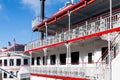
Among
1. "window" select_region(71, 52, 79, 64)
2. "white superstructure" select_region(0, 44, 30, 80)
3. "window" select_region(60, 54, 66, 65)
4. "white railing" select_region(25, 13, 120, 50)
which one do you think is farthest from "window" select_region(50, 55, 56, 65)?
"white superstructure" select_region(0, 44, 30, 80)

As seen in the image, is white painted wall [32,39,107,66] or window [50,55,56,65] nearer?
white painted wall [32,39,107,66]

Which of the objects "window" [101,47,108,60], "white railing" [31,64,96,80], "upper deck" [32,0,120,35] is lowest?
"white railing" [31,64,96,80]

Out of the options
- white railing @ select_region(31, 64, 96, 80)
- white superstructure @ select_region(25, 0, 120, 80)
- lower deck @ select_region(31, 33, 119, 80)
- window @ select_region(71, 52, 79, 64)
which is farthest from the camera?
window @ select_region(71, 52, 79, 64)

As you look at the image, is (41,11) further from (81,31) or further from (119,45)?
(119,45)

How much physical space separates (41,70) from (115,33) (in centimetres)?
1422

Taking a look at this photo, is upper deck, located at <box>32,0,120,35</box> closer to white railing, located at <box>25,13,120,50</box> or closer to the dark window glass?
white railing, located at <box>25,13,120,50</box>

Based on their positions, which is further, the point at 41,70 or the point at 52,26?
the point at 52,26

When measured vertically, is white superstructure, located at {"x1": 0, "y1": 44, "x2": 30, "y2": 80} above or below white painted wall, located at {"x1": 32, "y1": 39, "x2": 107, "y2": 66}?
below

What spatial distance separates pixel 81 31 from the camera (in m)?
23.3

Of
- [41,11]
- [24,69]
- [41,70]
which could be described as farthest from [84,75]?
[41,11]

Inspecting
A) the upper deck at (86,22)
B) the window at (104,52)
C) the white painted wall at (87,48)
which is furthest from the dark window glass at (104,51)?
the upper deck at (86,22)

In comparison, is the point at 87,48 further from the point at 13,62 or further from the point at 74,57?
the point at 13,62

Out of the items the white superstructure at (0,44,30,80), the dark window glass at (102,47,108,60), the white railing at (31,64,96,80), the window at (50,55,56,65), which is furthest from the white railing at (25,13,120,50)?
the white superstructure at (0,44,30,80)

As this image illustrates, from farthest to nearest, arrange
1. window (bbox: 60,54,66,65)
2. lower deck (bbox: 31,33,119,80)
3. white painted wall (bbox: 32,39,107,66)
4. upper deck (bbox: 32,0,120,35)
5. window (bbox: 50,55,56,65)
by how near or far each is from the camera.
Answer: window (bbox: 50,55,56,65), window (bbox: 60,54,66,65), upper deck (bbox: 32,0,120,35), white painted wall (bbox: 32,39,107,66), lower deck (bbox: 31,33,119,80)
